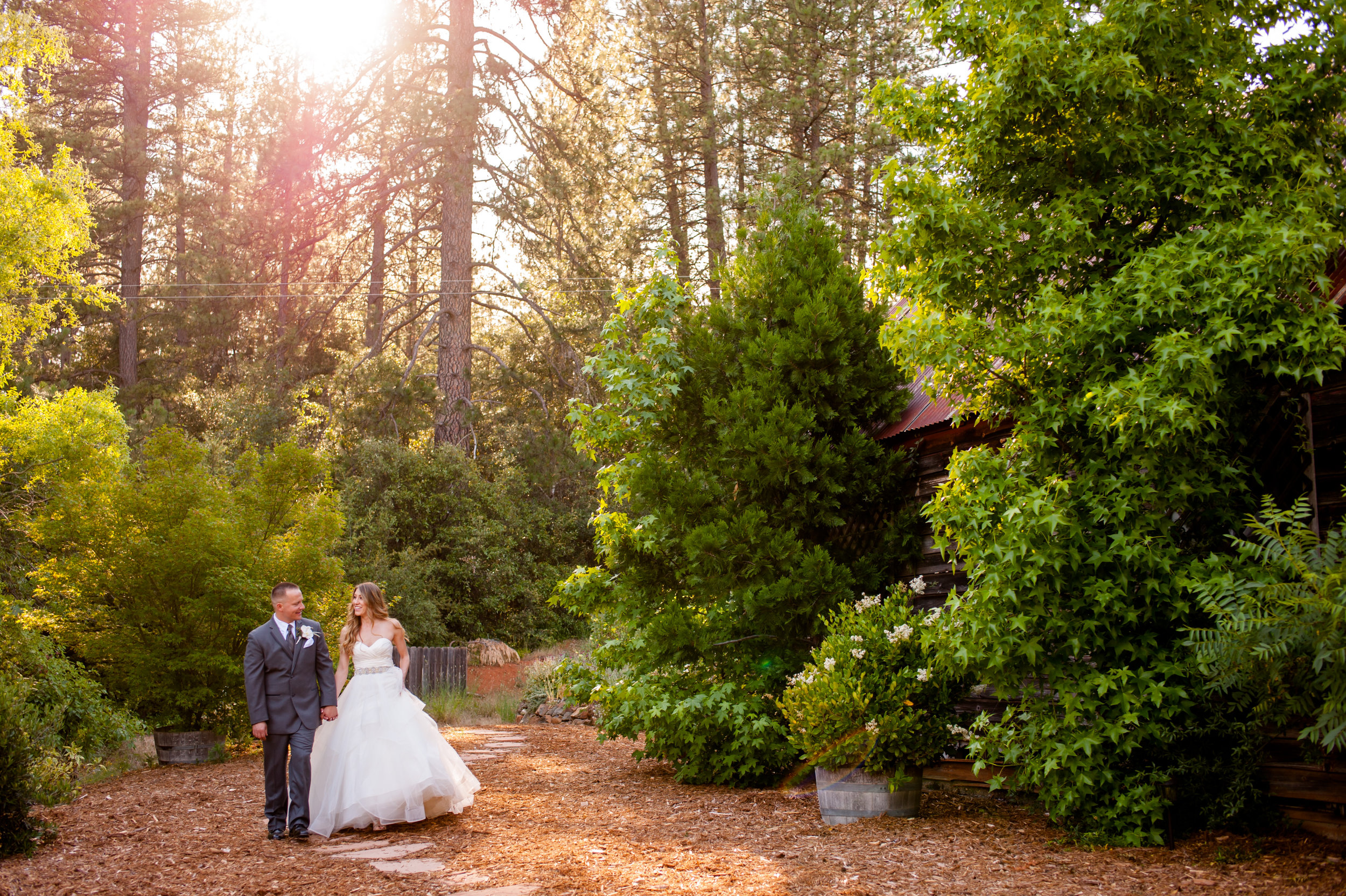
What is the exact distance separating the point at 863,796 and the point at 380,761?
10.6 ft

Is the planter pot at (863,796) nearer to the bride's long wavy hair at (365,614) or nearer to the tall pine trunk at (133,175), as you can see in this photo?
the bride's long wavy hair at (365,614)

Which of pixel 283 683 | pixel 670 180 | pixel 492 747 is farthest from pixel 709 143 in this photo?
pixel 283 683

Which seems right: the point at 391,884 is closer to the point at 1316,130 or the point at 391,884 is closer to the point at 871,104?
the point at 871,104

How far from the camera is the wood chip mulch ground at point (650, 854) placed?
477cm

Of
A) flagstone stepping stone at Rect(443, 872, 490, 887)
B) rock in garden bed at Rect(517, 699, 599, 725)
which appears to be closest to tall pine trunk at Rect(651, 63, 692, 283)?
rock in garden bed at Rect(517, 699, 599, 725)

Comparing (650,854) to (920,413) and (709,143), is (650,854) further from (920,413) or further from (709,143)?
(709,143)

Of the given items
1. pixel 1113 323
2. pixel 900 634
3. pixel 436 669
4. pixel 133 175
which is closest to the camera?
pixel 1113 323

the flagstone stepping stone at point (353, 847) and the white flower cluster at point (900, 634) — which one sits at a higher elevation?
the white flower cluster at point (900, 634)

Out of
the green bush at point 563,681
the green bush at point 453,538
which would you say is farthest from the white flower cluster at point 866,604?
the green bush at point 453,538

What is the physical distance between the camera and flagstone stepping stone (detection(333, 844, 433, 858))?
5684 millimetres

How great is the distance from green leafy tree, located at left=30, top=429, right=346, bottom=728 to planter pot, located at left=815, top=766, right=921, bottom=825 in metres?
6.25

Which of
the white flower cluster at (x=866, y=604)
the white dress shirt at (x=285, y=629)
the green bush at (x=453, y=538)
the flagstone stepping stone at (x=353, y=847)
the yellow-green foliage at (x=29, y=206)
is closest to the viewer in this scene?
the flagstone stepping stone at (x=353, y=847)

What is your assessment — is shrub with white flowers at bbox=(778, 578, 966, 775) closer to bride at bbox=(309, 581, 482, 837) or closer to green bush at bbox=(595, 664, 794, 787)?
green bush at bbox=(595, 664, 794, 787)

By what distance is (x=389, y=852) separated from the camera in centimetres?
580
